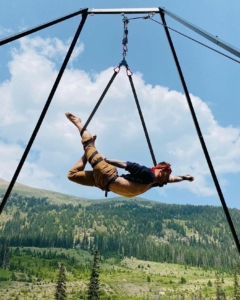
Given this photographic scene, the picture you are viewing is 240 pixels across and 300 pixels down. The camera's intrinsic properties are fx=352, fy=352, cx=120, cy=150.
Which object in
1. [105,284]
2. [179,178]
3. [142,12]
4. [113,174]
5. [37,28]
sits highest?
[142,12]

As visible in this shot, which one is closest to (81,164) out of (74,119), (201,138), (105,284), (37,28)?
(74,119)

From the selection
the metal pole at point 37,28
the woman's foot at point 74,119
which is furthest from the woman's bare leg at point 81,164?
the metal pole at point 37,28

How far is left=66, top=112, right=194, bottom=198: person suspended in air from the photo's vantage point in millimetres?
6844

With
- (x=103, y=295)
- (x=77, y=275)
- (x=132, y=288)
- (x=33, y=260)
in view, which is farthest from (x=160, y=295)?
(x=33, y=260)

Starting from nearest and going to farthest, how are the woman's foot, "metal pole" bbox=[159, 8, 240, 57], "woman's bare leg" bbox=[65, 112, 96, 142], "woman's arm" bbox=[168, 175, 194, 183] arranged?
"metal pole" bbox=[159, 8, 240, 57] → "woman's bare leg" bbox=[65, 112, 96, 142] → "woman's arm" bbox=[168, 175, 194, 183] → the woman's foot

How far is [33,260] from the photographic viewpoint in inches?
7825

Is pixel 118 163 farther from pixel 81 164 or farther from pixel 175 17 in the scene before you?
pixel 175 17

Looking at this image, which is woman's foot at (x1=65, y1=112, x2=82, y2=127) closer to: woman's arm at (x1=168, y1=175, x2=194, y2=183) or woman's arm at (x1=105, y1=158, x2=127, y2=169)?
woman's arm at (x1=105, y1=158, x2=127, y2=169)

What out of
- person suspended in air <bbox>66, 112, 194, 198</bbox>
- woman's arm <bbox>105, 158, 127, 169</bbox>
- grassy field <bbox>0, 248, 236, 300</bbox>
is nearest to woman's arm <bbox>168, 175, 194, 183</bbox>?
person suspended in air <bbox>66, 112, 194, 198</bbox>

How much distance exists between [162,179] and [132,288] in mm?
188614

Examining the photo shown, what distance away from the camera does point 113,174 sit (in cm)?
690

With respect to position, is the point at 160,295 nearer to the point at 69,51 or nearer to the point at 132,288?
the point at 132,288

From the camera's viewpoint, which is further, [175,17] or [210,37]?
[175,17]

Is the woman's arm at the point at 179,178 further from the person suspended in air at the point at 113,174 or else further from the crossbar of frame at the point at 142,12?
the crossbar of frame at the point at 142,12
